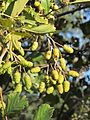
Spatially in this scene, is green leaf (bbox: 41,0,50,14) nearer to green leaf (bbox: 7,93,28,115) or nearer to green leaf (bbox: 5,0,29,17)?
green leaf (bbox: 5,0,29,17)

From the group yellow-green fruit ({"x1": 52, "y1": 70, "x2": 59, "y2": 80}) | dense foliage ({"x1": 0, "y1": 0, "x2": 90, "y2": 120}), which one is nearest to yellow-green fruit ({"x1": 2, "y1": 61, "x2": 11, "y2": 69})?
dense foliage ({"x1": 0, "y1": 0, "x2": 90, "y2": 120})

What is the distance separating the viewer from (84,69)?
2.67m

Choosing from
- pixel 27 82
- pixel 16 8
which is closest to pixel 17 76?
pixel 27 82

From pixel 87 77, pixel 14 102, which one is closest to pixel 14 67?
pixel 14 102

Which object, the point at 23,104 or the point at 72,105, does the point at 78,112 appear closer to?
the point at 72,105

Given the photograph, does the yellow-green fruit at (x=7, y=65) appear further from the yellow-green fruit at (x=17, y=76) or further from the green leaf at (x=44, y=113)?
the green leaf at (x=44, y=113)

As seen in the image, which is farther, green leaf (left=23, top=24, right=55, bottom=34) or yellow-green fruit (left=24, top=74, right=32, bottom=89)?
yellow-green fruit (left=24, top=74, right=32, bottom=89)

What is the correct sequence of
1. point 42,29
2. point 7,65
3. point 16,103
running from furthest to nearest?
point 16,103
point 7,65
point 42,29

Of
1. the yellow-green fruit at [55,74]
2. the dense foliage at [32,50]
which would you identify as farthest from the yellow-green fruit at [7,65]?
the yellow-green fruit at [55,74]

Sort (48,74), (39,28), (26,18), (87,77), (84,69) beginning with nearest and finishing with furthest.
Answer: (39,28), (26,18), (48,74), (84,69), (87,77)

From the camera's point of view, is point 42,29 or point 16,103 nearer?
point 42,29

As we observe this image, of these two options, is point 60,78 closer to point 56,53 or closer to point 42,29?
point 56,53

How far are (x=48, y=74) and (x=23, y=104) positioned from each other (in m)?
0.12

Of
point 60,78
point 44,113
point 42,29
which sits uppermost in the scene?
point 42,29
